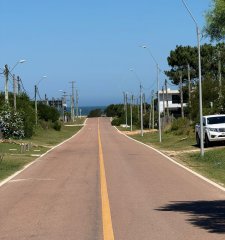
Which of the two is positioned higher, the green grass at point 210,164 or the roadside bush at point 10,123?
the roadside bush at point 10,123

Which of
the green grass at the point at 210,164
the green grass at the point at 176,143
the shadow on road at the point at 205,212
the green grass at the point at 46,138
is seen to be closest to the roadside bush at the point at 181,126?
the green grass at the point at 176,143

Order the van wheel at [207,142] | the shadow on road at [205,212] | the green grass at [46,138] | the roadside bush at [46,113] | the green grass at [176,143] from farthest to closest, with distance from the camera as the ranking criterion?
the roadside bush at [46,113], the green grass at [46,138], the green grass at [176,143], the van wheel at [207,142], the shadow on road at [205,212]

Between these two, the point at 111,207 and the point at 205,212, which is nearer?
the point at 205,212

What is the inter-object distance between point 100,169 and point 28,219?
1113 centimetres

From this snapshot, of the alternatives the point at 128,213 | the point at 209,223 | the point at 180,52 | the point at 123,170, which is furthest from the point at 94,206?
the point at 180,52

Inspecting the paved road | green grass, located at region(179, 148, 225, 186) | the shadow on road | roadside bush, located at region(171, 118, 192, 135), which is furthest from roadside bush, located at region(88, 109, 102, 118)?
the shadow on road

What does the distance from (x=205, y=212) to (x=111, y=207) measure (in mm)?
1888

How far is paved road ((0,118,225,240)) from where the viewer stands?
28.8 feet

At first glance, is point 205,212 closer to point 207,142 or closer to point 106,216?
point 106,216

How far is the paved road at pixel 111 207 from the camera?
28.8ft

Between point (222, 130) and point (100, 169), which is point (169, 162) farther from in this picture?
point (222, 130)

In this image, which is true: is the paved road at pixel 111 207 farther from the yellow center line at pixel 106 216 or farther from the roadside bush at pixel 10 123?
the roadside bush at pixel 10 123

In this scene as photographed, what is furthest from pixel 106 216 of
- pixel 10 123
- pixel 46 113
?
pixel 46 113

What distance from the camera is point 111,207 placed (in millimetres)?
11383
